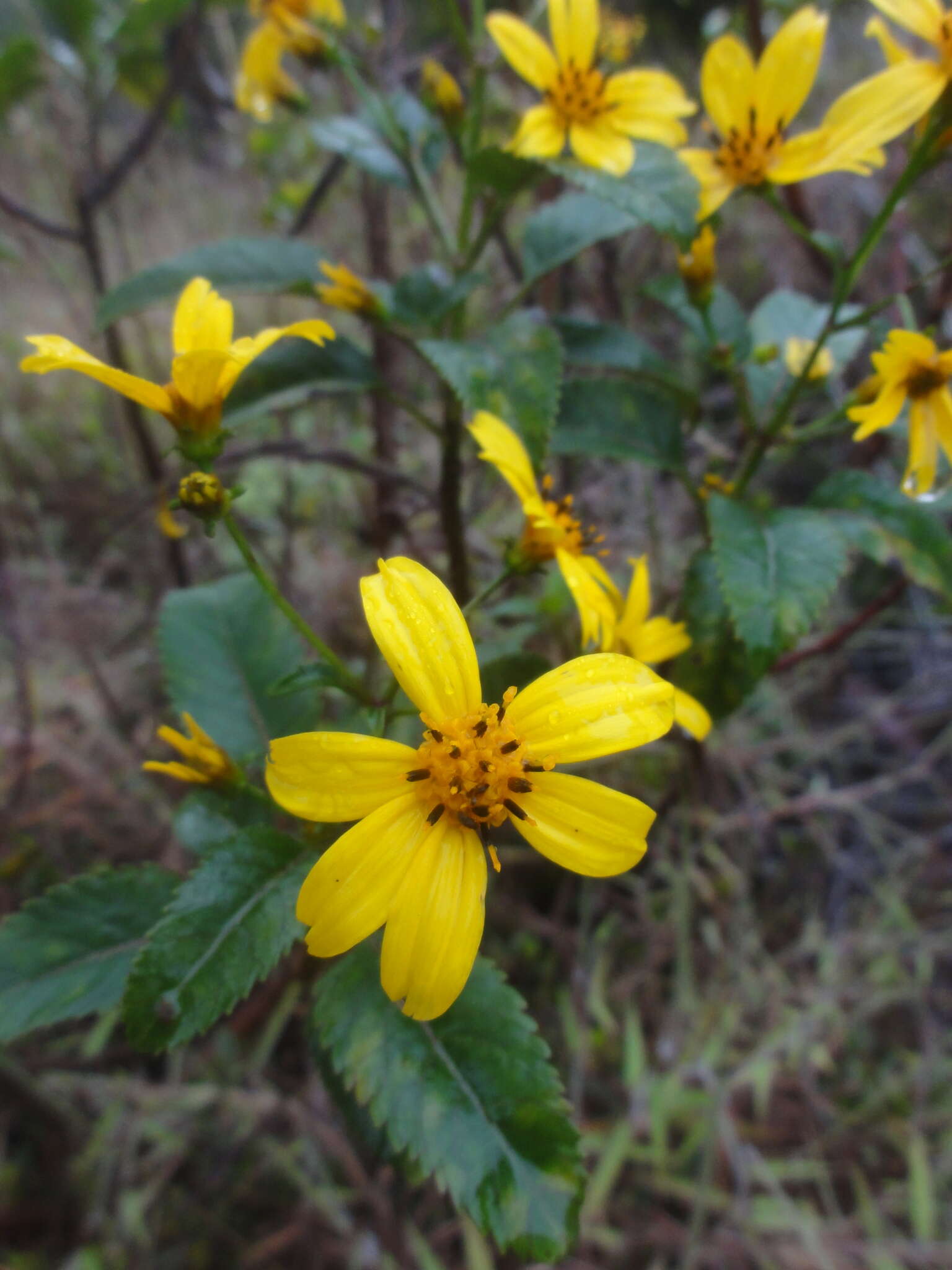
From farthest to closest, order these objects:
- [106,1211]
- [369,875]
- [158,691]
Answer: [158,691]
[106,1211]
[369,875]

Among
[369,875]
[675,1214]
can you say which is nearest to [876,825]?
[675,1214]

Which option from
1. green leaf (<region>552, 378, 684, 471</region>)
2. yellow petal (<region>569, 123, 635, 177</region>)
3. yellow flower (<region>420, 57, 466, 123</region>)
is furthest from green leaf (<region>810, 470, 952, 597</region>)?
yellow flower (<region>420, 57, 466, 123</region>)

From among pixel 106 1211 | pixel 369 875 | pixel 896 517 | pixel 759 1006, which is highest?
pixel 896 517

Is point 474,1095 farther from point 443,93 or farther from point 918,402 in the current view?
point 443,93

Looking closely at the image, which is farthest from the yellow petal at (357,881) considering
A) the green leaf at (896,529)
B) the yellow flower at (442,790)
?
the green leaf at (896,529)

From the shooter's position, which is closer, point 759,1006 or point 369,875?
point 369,875

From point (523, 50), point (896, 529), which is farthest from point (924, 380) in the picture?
point (523, 50)

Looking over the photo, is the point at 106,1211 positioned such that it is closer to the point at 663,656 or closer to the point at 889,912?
the point at 663,656

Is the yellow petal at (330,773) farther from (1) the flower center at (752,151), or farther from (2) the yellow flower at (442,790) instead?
(1) the flower center at (752,151)
